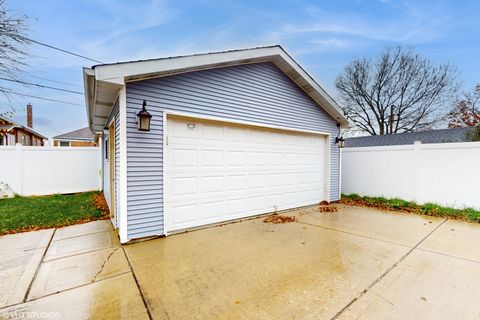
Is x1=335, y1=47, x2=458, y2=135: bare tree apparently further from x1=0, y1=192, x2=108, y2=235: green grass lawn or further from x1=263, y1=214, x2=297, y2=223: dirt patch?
x1=0, y1=192, x2=108, y2=235: green grass lawn

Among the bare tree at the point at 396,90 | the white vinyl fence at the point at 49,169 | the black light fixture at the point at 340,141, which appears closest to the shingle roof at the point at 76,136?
the white vinyl fence at the point at 49,169

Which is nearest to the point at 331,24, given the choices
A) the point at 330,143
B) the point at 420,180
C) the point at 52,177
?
the point at 330,143

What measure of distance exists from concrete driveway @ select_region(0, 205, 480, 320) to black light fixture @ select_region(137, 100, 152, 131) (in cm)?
202

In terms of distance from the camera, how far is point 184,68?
4.19 metres

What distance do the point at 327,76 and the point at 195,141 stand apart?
18.8m

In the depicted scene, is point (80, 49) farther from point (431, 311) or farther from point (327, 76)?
point (327, 76)

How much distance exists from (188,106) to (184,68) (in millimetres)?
709

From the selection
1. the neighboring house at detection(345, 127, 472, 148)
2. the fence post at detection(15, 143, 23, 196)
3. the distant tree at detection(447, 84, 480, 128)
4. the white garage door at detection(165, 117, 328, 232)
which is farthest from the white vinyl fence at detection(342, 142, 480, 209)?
the distant tree at detection(447, 84, 480, 128)

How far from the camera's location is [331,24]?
355 inches

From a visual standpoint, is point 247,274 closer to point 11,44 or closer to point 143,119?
point 143,119

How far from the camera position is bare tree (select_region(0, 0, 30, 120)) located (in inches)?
246

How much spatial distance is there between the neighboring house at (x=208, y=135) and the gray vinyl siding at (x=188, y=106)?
0.06 ft

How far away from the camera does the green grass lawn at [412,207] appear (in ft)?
18.9

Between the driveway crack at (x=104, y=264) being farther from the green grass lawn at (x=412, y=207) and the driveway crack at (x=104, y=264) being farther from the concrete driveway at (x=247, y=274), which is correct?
the green grass lawn at (x=412, y=207)
